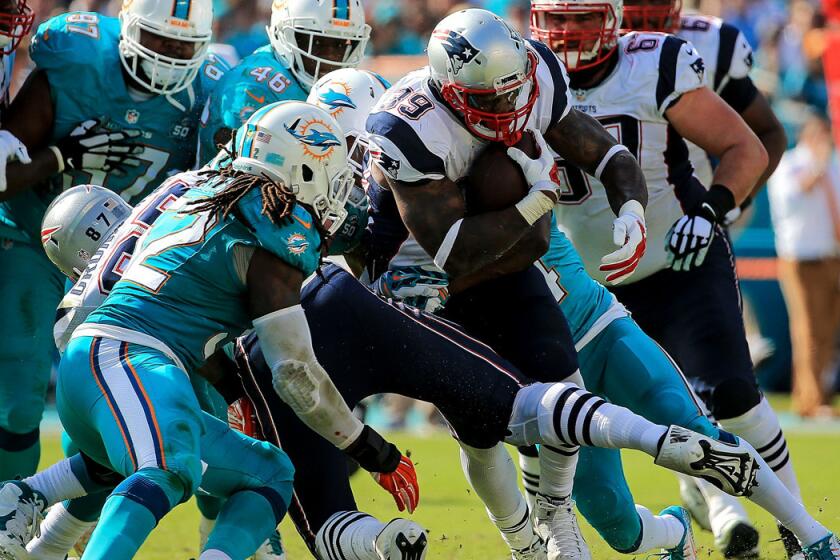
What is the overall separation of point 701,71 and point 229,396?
211 cm

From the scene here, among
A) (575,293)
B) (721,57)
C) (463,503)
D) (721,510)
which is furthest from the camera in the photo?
(463,503)

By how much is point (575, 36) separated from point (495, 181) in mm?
989

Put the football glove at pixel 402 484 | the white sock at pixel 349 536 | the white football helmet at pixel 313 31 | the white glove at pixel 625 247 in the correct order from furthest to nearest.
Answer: the white football helmet at pixel 313 31 < the white glove at pixel 625 247 < the football glove at pixel 402 484 < the white sock at pixel 349 536

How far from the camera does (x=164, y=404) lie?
3.52m

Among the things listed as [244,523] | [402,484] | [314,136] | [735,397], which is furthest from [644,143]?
[244,523]

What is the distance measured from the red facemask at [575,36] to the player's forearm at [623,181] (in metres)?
0.64

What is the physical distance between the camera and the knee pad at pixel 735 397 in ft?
15.8

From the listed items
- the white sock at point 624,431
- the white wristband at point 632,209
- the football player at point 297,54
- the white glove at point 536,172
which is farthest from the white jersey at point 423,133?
the football player at point 297,54

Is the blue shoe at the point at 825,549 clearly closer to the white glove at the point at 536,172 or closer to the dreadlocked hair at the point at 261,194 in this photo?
the white glove at the point at 536,172

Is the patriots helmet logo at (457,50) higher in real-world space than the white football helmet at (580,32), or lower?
higher

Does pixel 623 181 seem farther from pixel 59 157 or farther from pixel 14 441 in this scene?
pixel 14 441

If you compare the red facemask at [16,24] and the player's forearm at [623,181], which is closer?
the player's forearm at [623,181]

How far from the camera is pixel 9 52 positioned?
5219 mm

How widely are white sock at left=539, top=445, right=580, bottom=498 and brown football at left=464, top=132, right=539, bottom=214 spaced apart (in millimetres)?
771
